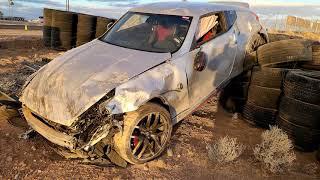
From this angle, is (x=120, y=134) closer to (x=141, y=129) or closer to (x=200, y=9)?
(x=141, y=129)

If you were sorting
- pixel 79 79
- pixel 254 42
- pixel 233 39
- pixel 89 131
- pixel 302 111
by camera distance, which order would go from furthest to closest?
pixel 254 42
pixel 233 39
pixel 302 111
pixel 79 79
pixel 89 131

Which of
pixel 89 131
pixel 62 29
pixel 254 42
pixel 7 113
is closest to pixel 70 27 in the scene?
pixel 62 29

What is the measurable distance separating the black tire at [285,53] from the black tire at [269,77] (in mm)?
341

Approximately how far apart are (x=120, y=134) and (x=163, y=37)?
6.49ft

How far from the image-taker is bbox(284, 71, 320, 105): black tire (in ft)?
16.9

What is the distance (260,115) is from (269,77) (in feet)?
2.24

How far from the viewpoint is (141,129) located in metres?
4.71

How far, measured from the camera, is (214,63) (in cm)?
610

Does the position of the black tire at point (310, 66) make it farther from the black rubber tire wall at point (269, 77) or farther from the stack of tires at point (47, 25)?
the stack of tires at point (47, 25)


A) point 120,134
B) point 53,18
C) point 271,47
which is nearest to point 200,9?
point 271,47

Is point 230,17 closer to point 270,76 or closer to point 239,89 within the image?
point 239,89

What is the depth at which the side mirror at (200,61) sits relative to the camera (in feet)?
18.2

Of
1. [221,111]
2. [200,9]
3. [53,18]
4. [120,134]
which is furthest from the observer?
[53,18]

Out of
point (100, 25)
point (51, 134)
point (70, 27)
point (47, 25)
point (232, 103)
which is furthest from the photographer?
point (47, 25)
